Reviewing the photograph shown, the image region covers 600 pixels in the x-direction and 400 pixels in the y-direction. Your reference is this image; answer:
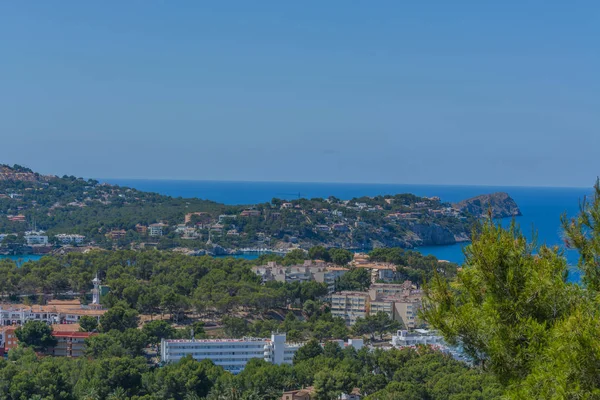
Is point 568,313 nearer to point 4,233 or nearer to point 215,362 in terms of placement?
point 215,362

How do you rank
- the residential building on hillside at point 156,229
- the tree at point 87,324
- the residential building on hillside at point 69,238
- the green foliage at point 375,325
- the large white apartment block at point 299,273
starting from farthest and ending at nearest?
the residential building on hillside at point 156,229 → the residential building on hillside at point 69,238 → the large white apartment block at point 299,273 → the green foliage at point 375,325 → the tree at point 87,324

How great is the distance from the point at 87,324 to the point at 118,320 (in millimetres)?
894

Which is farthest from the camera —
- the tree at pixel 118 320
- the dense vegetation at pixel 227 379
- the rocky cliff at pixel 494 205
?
the rocky cliff at pixel 494 205

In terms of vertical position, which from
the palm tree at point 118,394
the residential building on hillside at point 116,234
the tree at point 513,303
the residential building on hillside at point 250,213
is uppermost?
the tree at point 513,303

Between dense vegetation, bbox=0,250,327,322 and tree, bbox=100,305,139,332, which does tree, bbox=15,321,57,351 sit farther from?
dense vegetation, bbox=0,250,327,322

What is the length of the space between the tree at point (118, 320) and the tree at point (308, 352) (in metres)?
5.82

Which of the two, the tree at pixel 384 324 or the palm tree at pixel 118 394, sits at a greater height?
the palm tree at pixel 118 394

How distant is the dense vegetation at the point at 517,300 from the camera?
5070 mm

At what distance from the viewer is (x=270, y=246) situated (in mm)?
60156

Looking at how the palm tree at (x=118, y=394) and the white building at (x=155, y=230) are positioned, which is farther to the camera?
the white building at (x=155, y=230)

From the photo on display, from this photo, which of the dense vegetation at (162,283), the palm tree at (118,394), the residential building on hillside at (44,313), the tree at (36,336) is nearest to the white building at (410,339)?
the dense vegetation at (162,283)

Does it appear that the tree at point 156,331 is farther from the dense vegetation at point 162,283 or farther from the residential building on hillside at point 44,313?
the dense vegetation at point 162,283

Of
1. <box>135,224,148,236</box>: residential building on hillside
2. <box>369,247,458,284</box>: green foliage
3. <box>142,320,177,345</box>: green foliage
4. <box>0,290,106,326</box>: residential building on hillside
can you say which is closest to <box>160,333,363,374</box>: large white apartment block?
<box>142,320,177,345</box>: green foliage

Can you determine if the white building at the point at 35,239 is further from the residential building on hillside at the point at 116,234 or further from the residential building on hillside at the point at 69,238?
the residential building on hillside at the point at 116,234
